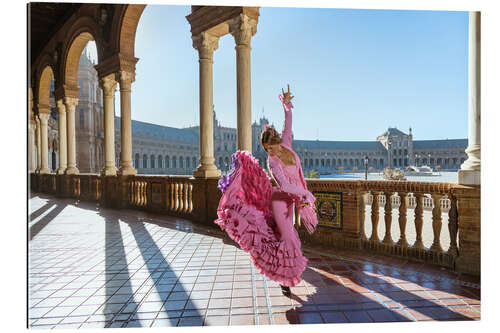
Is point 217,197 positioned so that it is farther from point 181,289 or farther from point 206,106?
point 181,289

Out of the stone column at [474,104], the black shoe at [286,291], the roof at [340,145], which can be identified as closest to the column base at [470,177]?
the stone column at [474,104]

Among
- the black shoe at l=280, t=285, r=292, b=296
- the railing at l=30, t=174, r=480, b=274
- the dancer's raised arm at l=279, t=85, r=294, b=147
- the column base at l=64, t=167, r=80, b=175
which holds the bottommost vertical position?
the black shoe at l=280, t=285, r=292, b=296

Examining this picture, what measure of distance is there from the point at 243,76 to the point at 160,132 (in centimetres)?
5606

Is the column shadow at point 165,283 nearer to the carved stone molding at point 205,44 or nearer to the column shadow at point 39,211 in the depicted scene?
the carved stone molding at point 205,44

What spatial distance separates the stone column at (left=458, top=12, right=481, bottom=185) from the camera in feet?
11.0

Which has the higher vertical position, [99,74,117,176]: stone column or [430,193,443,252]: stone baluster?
[99,74,117,176]: stone column

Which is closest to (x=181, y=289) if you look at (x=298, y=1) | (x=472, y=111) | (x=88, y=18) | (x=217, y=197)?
(x=217, y=197)

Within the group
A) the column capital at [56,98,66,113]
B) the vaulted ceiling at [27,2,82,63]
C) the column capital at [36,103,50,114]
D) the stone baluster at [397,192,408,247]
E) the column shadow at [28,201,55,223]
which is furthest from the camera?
the column capital at [36,103,50,114]

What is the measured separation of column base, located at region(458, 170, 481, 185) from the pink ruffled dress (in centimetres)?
203

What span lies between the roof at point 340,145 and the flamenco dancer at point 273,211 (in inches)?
2941

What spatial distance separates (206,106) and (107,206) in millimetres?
5064

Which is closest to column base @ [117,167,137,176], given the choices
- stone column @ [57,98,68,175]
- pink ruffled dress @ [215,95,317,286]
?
stone column @ [57,98,68,175]

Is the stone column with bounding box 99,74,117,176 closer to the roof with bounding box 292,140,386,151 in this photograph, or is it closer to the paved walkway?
the paved walkway

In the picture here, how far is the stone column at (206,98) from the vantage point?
6277mm
